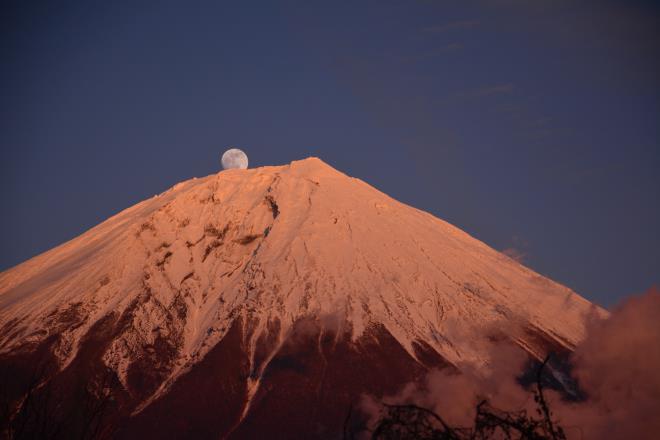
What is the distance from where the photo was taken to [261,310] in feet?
247

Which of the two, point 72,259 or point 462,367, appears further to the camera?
point 72,259

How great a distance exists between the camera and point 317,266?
266 ft

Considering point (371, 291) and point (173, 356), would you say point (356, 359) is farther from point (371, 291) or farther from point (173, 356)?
point (173, 356)

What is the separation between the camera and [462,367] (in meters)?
67.9

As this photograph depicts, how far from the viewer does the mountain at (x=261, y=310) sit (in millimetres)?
64375

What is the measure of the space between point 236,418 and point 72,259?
41.7 metres

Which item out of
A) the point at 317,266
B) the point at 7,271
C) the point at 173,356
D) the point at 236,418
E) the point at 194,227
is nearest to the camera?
the point at 236,418

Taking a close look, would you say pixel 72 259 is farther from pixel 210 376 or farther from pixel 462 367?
pixel 462 367

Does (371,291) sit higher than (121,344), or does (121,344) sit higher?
(371,291)

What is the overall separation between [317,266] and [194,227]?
17.9 m

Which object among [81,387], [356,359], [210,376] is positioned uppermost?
[356,359]

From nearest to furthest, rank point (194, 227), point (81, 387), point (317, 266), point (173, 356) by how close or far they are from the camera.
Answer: point (81, 387) → point (173, 356) → point (317, 266) → point (194, 227)

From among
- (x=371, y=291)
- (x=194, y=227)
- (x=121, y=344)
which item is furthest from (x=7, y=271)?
(x=371, y=291)

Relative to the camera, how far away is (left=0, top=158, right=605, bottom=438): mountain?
64.4 metres
